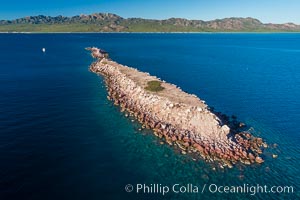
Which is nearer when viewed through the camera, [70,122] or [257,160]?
[257,160]

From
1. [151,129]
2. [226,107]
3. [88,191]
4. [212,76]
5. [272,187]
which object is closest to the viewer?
[88,191]

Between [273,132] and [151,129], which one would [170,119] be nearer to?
[151,129]

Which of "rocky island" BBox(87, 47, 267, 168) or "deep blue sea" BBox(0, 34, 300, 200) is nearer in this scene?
"deep blue sea" BBox(0, 34, 300, 200)

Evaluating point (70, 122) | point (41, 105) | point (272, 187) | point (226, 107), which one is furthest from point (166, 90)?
point (272, 187)

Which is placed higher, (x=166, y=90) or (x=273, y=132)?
(x=166, y=90)

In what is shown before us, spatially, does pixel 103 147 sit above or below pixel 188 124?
below

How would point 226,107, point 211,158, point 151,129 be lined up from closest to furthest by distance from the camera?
point 211,158 → point 151,129 → point 226,107

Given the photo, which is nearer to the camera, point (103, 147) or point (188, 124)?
point (103, 147)

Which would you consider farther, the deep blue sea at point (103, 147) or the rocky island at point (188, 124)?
the rocky island at point (188, 124)
